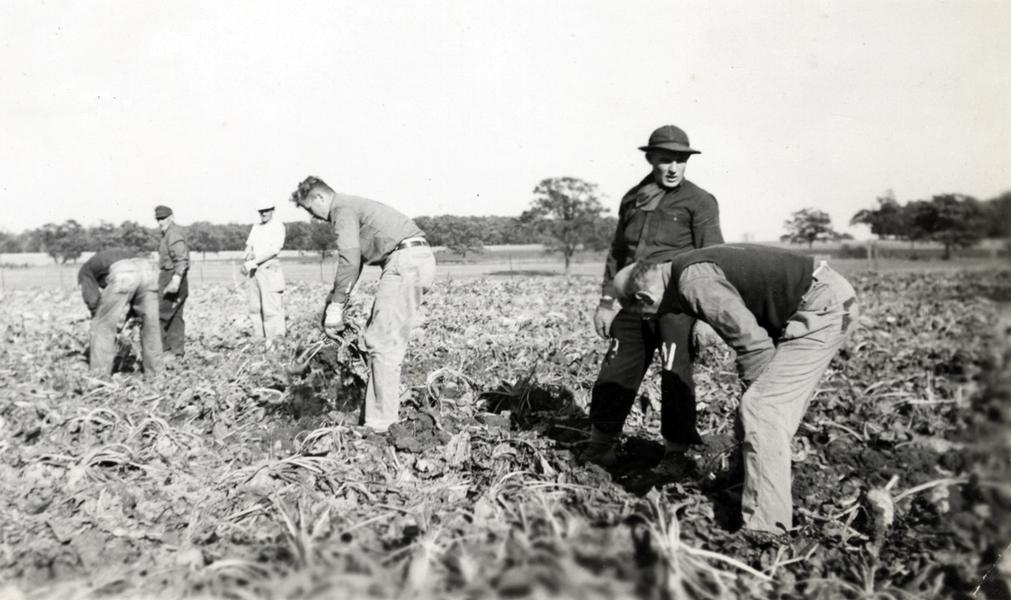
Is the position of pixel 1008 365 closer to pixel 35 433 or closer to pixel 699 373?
pixel 699 373

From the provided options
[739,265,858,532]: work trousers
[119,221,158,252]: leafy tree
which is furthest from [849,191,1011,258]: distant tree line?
[119,221,158,252]: leafy tree

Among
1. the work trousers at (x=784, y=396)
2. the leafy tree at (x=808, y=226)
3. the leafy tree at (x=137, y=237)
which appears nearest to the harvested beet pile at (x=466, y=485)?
the work trousers at (x=784, y=396)

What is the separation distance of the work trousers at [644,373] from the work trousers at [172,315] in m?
5.63

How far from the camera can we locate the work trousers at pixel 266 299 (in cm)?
859

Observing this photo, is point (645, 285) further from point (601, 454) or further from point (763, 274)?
point (601, 454)

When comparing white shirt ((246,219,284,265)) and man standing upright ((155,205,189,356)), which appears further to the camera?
white shirt ((246,219,284,265))

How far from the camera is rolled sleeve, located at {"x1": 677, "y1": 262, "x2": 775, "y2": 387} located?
2947mm

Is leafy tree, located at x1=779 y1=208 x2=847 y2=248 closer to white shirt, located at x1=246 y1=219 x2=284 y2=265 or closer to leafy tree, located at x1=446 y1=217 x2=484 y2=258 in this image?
A: leafy tree, located at x1=446 y1=217 x2=484 y2=258

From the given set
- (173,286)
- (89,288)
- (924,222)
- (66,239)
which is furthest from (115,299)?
(66,239)

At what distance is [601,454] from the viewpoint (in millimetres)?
4121

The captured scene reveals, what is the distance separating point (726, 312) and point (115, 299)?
235 inches

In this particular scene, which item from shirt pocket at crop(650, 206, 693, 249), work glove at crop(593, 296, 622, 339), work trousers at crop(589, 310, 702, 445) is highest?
shirt pocket at crop(650, 206, 693, 249)

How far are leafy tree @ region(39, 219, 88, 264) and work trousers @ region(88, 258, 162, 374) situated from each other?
47664 mm

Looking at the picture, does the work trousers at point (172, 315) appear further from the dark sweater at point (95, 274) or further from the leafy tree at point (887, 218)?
the leafy tree at point (887, 218)
